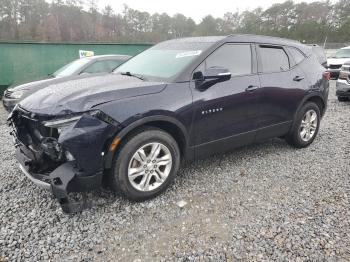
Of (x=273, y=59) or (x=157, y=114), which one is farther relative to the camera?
(x=273, y=59)

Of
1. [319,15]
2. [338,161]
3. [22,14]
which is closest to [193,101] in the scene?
[338,161]

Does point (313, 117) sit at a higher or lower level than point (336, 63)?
lower

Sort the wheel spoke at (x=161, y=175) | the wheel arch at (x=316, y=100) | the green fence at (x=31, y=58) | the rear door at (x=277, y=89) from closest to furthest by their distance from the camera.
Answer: the wheel spoke at (x=161, y=175)
the rear door at (x=277, y=89)
the wheel arch at (x=316, y=100)
the green fence at (x=31, y=58)

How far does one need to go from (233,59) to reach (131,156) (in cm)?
186

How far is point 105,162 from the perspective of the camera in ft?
8.84

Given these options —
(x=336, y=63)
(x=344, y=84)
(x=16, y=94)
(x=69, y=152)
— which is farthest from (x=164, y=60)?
(x=336, y=63)

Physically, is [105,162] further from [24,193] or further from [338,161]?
[338,161]

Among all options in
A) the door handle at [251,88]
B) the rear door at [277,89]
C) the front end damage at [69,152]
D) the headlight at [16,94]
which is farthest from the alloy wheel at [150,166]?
the headlight at [16,94]

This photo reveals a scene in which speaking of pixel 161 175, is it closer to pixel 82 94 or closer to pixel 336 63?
pixel 82 94

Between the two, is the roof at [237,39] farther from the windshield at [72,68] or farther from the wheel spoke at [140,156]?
the windshield at [72,68]

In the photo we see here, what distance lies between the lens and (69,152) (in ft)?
8.27

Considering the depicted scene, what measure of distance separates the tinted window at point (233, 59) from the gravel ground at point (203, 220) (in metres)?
1.34

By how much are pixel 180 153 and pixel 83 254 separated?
4.91 feet

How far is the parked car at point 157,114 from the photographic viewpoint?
2.58 meters
